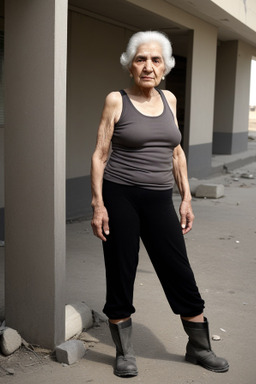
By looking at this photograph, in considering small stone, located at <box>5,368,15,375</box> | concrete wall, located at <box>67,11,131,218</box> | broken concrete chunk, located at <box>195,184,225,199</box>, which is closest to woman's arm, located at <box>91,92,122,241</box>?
small stone, located at <box>5,368,15,375</box>

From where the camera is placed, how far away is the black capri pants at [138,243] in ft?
10.2

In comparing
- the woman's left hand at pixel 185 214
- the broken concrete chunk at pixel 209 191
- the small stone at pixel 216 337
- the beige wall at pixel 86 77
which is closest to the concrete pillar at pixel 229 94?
the broken concrete chunk at pixel 209 191

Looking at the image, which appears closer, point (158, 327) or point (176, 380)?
point (176, 380)

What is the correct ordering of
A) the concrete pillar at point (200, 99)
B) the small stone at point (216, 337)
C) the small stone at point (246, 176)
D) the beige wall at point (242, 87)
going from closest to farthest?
the small stone at point (216, 337) < the concrete pillar at point (200, 99) < the small stone at point (246, 176) < the beige wall at point (242, 87)

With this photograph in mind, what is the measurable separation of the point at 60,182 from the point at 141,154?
21.8 inches

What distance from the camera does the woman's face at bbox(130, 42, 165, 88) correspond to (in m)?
3.10

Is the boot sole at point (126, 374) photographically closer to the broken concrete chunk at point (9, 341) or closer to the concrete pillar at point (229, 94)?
the broken concrete chunk at point (9, 341)

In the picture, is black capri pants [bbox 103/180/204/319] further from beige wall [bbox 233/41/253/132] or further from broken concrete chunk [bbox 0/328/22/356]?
beige wall [bbox 233/41/253/132]

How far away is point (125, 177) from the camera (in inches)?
122

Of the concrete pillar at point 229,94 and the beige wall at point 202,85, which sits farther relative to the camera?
the concrete pillar at point 229,94

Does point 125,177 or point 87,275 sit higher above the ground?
point 125,177

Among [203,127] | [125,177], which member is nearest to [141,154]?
[125,177]

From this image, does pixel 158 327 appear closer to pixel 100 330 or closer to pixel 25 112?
pixel 100 330

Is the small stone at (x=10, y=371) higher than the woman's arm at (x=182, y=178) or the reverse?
the reverse
